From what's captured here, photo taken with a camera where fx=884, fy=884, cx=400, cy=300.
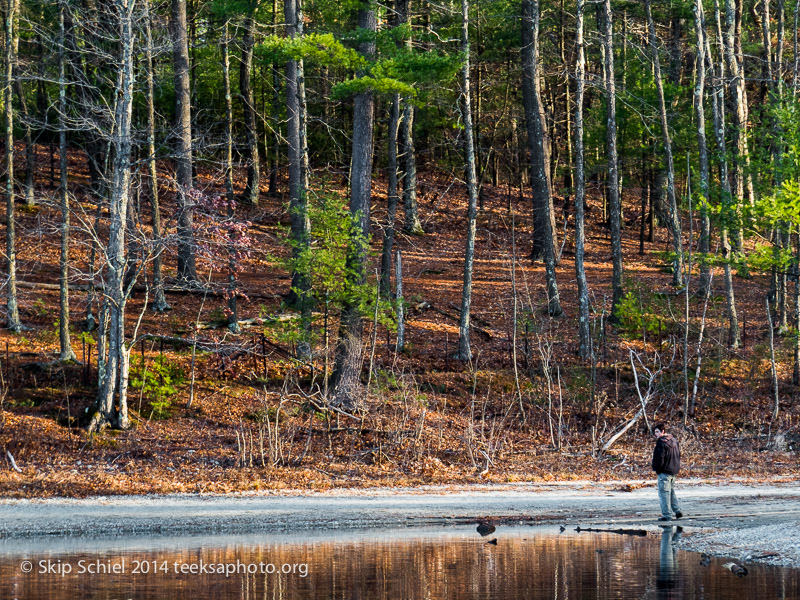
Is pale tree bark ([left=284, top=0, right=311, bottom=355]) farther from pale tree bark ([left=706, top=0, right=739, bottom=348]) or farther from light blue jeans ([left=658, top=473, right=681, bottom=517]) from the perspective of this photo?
light blue jeans ([left=658, top=473, right=681, bottom=517])

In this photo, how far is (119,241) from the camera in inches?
745

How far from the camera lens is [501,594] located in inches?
404

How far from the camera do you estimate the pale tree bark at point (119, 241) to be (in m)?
18.7

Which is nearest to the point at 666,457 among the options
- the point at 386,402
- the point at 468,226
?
the point at 386,402

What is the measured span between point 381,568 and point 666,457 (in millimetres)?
5537

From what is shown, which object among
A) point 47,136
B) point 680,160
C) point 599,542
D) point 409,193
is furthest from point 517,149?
point 599,542

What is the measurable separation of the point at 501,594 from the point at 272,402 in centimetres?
1213

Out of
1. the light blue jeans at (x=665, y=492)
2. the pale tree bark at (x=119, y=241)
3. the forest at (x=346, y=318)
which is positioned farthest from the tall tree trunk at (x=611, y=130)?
the pale tree bark at (x=119, y=241)

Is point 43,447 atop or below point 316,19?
below

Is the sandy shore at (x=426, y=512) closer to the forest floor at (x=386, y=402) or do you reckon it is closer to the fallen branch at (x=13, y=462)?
the forest floor at (x=386, y=402)

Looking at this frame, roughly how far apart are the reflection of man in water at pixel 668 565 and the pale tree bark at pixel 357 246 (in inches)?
367

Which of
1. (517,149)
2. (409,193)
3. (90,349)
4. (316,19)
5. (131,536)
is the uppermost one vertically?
(316,19)

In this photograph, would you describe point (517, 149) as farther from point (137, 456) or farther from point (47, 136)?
point (137, 456)

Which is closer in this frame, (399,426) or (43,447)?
(43,447)
